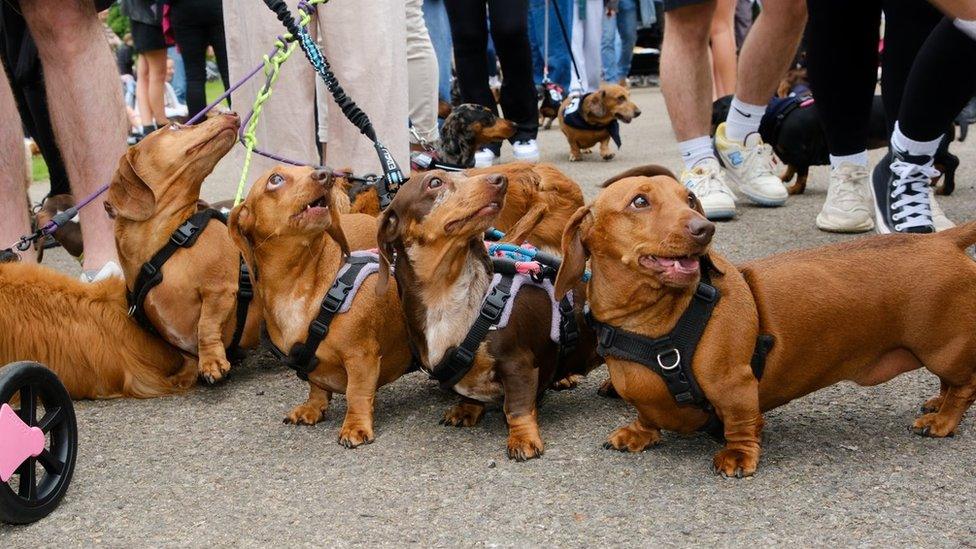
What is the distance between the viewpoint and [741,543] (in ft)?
7.25

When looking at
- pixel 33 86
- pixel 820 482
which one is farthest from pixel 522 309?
pixel 33 86

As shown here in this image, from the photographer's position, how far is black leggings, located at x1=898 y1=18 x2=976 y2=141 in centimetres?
394

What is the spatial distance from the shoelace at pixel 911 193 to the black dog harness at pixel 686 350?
2019 millimetres

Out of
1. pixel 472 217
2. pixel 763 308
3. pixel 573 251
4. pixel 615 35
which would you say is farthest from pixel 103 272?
pixel 615 35

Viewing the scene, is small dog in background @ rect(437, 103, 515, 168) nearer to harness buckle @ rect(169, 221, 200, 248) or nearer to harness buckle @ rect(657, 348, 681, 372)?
harness buckle @ rect(169, 221, 200, 248)

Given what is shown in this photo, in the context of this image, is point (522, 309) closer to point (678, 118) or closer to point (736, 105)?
point (678, 118)

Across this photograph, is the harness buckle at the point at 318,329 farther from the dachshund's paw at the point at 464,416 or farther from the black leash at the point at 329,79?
the black leash at the point at 329,79

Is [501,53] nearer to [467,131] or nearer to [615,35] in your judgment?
[467,131]

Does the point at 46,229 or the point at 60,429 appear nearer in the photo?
the point at 60,429

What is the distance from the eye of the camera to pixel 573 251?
8.90ft

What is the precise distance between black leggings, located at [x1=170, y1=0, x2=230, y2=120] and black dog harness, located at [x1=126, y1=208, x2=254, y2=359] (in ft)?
14.9

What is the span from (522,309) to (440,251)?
287 mm

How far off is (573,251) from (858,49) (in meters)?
2.44

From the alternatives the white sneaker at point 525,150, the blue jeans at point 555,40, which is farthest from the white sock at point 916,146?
the blue jeans at point 555,40
